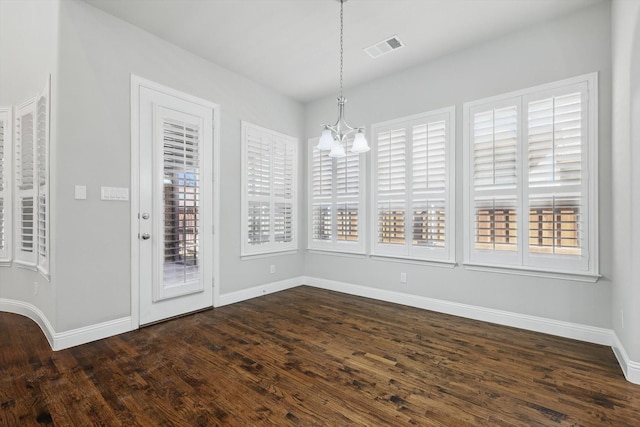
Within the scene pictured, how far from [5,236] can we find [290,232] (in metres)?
3.56

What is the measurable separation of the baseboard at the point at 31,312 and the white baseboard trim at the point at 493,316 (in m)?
3.35

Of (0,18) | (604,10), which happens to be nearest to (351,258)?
(604,10)

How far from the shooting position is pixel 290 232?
16.3 ft

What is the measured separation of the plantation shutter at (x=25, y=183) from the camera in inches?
134

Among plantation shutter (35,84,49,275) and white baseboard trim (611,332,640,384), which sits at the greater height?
plantation shutter (35,84,49,275)

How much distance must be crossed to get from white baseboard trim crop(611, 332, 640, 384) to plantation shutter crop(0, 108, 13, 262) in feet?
20.2

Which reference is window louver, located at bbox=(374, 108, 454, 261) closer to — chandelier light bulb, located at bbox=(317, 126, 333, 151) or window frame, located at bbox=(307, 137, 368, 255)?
window frame, located at bbox=(307, 137, 368, 255)

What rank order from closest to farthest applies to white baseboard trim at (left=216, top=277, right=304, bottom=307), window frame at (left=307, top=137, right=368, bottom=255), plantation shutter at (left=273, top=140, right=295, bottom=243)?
1. white baseboard trim at (left=216, top=277, right=304, bottom=307)
2. window frame at (left=307, top=137, right=368, bottom=255)
3. plantation shutter at (left=273, top=140, right=295, bottom=243)

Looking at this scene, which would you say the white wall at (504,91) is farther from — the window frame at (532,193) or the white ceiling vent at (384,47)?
the white ceiling vent at (384,47)

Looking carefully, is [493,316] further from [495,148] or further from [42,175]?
[42,175]

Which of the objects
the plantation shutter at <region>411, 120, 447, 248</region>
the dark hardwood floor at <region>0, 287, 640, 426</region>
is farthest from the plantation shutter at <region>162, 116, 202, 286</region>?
the plantation shutter at <region>411, 120, 447, 248</region>

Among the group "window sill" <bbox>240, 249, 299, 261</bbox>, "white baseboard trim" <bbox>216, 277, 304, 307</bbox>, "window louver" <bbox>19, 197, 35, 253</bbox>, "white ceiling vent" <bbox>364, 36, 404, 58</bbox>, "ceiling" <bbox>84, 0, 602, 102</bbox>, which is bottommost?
"white baseboard trim" <bbox>216, 277, 304, 307</bbox>

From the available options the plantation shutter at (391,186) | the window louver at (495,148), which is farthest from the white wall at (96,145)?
the window louver at (495,148)

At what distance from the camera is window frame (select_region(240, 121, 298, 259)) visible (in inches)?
167
